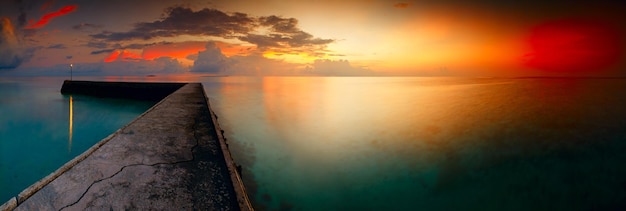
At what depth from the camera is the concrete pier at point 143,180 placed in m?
2.63

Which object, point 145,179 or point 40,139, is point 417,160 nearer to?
point 145,179

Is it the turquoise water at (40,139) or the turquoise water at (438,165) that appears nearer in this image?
the turquoise water at (438,165)

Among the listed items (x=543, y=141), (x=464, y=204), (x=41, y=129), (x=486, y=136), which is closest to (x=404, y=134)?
(x=486, y=136)

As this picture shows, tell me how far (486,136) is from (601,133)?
5.79 m

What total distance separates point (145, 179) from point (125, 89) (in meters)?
27.1

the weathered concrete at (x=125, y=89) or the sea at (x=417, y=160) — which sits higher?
the weathered concrete at (x=125, y=89)

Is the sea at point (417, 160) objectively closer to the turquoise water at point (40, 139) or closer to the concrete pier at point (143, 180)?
the turquoise water at point (40, 139)

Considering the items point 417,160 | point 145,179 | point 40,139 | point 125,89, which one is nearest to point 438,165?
point 417,160

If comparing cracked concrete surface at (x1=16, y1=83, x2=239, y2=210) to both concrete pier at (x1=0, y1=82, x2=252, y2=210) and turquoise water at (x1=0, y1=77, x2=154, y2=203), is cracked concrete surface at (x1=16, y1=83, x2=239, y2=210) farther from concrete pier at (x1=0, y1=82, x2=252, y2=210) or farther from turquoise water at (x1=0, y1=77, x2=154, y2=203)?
turquoise water at (x1=0, y1=77, x2=154, y2=203)

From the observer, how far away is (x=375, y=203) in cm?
558

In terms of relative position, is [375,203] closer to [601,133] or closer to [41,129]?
[601,133]

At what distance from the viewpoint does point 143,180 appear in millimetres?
3143

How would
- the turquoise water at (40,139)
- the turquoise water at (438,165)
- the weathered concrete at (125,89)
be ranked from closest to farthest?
the turquoise water at (438,165) < the turquoise water at (40,139) < the weathered concrete at (125,89)

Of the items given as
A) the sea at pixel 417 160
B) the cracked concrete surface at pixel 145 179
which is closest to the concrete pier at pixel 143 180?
the cracked concrete surface at pixel 145 179
